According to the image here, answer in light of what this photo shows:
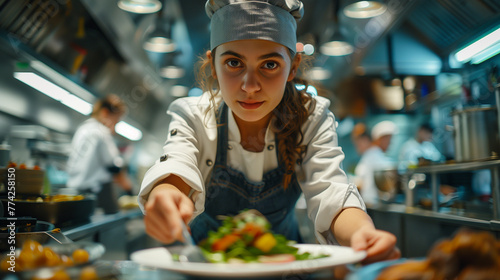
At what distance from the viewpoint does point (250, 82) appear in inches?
35.4

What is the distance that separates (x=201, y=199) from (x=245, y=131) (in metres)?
0.32

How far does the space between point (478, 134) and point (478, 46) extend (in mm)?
1211

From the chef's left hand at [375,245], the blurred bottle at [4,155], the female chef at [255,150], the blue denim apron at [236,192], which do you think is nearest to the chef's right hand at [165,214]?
the female chef at [255,150]

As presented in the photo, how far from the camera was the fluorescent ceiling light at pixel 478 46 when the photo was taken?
96.0 inches

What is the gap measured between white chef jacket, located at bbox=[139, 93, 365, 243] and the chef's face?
20cm

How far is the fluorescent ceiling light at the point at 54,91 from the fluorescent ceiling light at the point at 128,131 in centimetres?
146

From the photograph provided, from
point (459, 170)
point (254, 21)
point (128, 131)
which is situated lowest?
point (459, 170)

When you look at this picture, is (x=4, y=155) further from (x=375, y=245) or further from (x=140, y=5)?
(x=140, y=5)

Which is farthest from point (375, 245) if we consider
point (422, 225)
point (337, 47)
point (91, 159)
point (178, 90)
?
point (178, 90)

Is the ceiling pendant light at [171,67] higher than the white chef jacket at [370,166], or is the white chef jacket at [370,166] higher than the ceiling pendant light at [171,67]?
the ceiling pendant light at [171,67]

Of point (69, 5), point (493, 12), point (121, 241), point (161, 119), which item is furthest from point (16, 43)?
point (161, 119)

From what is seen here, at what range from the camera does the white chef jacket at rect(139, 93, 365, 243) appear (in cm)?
90

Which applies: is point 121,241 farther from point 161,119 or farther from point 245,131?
point 161,119

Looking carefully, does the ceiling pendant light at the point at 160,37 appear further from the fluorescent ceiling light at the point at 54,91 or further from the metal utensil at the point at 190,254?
the metal utensil at the point at 190,254
